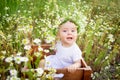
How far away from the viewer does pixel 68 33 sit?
355 cm

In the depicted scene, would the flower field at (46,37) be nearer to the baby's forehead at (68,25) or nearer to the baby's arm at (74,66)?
the baby's forehead at (68,25)

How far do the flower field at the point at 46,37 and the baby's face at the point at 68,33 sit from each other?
12 centimetres

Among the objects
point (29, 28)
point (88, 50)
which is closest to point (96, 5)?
point (88, 50)

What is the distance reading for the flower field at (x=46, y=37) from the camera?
3.53 meters

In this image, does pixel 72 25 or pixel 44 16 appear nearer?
pixel 72 25

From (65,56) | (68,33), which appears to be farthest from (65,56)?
(68,33)

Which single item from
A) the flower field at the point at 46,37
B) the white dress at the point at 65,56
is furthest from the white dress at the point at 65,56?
the flower field at the point at 46,37

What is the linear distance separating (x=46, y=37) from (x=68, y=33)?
36 cm

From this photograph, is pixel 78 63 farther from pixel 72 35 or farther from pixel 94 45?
pixel 94 45

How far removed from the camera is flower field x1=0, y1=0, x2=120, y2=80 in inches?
139

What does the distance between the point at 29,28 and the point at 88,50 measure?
816 millimetres

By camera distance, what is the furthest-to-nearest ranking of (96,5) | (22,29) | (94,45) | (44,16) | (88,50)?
(96,5), (44,16), (94,45), (88,50), (22,29)

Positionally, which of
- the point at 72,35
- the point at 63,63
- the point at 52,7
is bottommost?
the point at 63,63

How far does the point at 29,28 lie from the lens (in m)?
3.95
